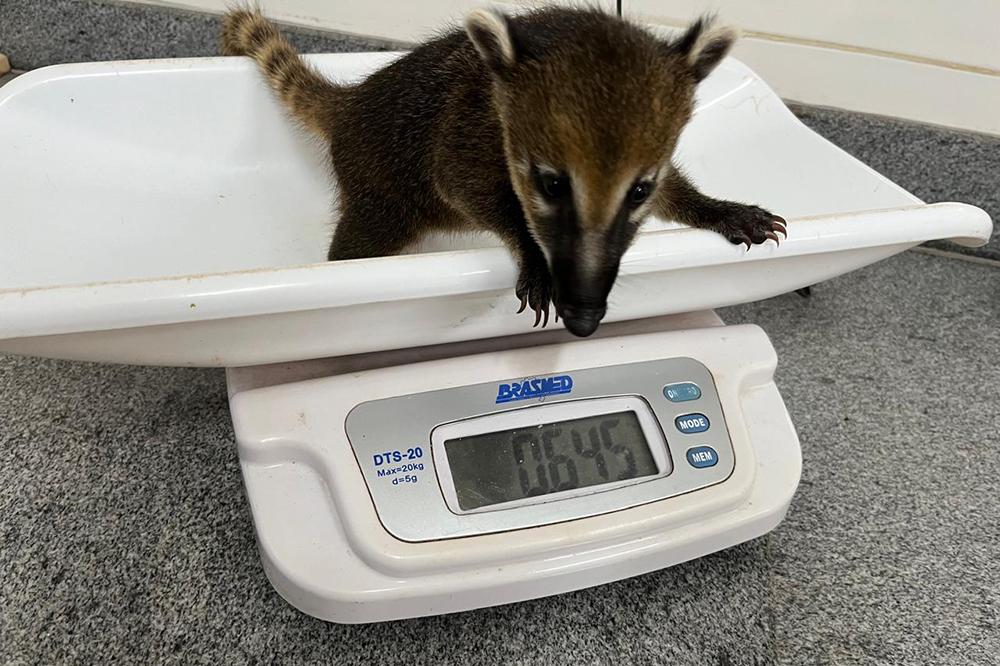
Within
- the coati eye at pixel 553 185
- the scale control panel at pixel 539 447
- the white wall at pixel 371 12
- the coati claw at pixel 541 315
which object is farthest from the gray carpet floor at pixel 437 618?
the white wall at pixel 371 12

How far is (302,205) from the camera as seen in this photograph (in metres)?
0.92

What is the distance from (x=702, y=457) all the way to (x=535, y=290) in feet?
0.65

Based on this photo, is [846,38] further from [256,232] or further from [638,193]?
[256,232]

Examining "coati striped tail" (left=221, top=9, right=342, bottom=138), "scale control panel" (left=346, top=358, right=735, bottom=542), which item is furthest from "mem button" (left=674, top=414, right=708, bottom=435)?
"coati striped tail" (left=221, top=9, right=342, bottom=138)

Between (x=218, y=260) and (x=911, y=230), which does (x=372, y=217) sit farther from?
(x=911, y=230)

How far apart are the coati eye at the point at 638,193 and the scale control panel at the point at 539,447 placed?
0.14 m

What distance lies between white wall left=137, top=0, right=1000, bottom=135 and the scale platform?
0.38m

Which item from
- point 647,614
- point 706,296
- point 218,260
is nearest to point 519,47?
point 706,296

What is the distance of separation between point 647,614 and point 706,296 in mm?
277

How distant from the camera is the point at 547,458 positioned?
1.95 feet

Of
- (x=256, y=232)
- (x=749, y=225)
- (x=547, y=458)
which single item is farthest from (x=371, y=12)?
(x=547, y=458)

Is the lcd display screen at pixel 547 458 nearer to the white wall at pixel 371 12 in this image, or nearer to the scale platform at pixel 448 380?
the scale platform at pixel 448 380

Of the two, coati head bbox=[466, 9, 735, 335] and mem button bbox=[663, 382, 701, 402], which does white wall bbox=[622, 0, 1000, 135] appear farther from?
mem button bbox=[663, 382, 701, 402]

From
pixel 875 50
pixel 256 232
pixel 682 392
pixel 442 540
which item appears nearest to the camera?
pixel 442 540
